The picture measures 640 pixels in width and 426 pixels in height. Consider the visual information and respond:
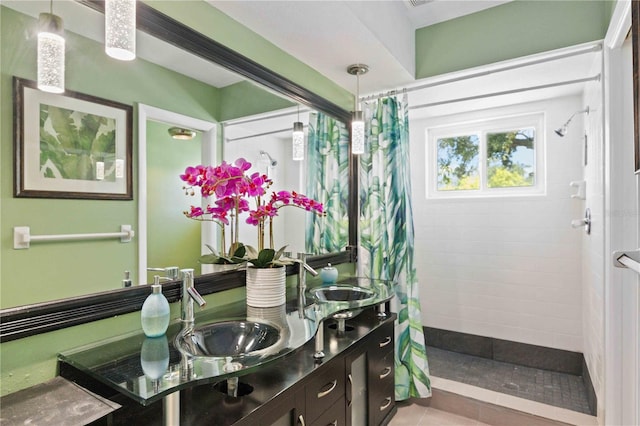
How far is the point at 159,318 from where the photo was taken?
115cm

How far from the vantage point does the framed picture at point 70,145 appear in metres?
0.98

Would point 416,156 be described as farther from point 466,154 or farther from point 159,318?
point 159,318

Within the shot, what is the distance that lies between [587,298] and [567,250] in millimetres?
410

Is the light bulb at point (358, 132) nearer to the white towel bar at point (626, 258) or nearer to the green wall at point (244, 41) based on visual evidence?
the green wall at point (244, 41)

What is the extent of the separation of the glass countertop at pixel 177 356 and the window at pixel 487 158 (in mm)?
2289

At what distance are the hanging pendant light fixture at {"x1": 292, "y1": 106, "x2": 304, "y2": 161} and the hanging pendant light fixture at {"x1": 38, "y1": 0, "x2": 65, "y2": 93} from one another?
128 centimetres

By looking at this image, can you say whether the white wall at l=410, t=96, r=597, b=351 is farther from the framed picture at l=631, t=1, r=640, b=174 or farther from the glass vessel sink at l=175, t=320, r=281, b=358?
the glass vessel sink at l=175, t=320, r=281, b=358

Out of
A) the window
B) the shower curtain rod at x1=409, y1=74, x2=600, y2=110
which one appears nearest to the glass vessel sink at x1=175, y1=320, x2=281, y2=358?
the shower curtain rod at x1=409, y1=74, x2=600, y2=110

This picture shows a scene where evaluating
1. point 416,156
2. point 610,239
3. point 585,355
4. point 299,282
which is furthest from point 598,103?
point 299,282

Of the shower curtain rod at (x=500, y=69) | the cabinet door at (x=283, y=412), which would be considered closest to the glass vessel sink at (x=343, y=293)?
the cabinet door at (x=283, y=412)

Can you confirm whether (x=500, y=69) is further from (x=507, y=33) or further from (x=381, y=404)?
(x=381, y=404)

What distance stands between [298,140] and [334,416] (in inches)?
59.0

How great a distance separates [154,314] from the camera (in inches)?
45.0

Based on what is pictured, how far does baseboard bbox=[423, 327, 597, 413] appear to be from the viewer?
2.72m
